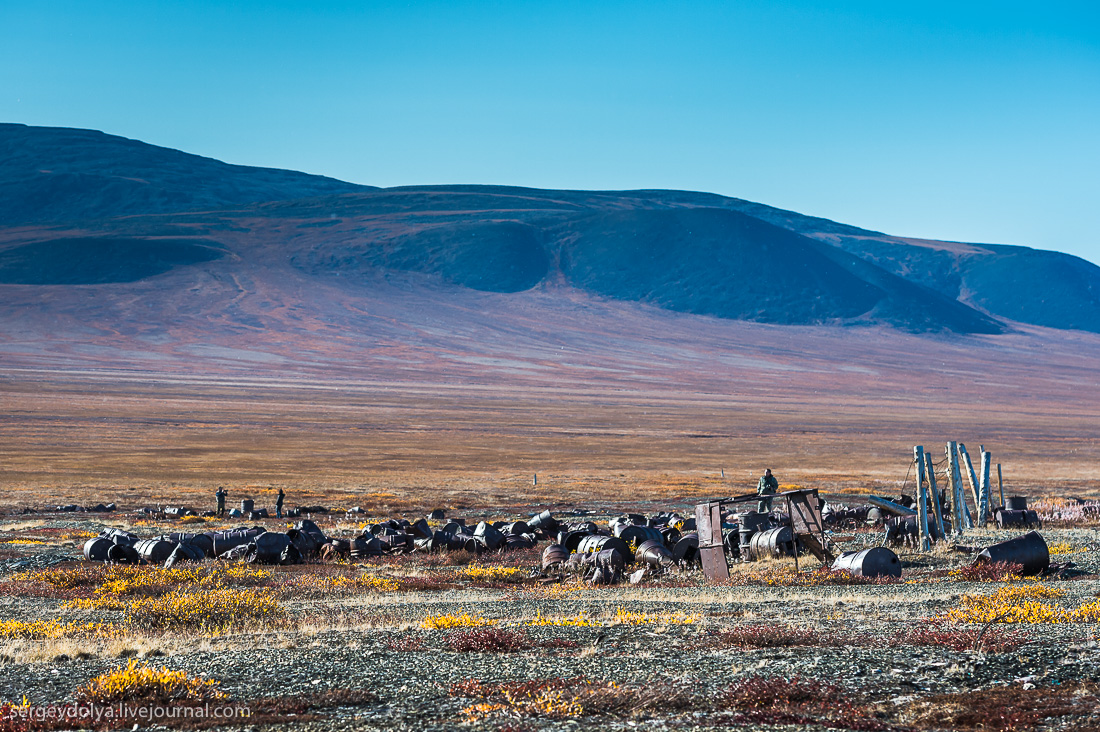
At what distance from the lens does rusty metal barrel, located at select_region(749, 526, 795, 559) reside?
2039 cm

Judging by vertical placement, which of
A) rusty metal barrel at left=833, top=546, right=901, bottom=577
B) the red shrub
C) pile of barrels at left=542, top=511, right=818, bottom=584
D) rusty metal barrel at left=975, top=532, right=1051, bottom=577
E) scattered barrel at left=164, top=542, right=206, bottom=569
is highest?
the red shrub

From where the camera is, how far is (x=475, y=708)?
8133 mm

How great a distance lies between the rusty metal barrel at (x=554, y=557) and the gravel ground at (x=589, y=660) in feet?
17.2

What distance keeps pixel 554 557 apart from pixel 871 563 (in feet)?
20.5

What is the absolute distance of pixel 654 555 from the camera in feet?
64.6

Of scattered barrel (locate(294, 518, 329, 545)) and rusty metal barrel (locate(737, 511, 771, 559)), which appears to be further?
A: scattered barrel (locate(294, 518, 329, 545))

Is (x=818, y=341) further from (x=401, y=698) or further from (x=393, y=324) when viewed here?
(x=401, y=698)

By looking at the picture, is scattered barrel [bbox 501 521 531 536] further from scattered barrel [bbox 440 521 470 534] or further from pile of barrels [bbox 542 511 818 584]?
pile of barrels [bbox 542 511 818 584]

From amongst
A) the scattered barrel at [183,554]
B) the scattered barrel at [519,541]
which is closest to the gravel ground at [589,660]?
the scattered barrel at [183,554]

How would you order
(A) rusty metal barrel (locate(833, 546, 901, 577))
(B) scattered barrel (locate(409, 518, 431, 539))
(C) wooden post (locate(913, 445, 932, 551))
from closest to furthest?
(A) rusty metal barrel (locate(833, 546, 901, 577)) → (C) wooden post (locate(913, 445, 932, 551)) → (B) scattered barrel (locate(409, 518, 431, 539))

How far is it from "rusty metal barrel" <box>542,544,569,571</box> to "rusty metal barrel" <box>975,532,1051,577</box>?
26.1 ft

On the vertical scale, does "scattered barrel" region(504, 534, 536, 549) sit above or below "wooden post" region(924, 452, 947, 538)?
below

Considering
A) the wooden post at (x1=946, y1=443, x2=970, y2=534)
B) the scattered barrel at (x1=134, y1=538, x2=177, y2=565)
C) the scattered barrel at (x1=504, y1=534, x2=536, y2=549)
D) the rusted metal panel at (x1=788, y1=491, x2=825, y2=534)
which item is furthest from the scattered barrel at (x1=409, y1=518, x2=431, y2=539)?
the wooden post at (x1=946, y1=443, x2=970, y2=534)

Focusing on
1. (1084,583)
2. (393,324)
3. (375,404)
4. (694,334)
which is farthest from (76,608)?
(694,334)
